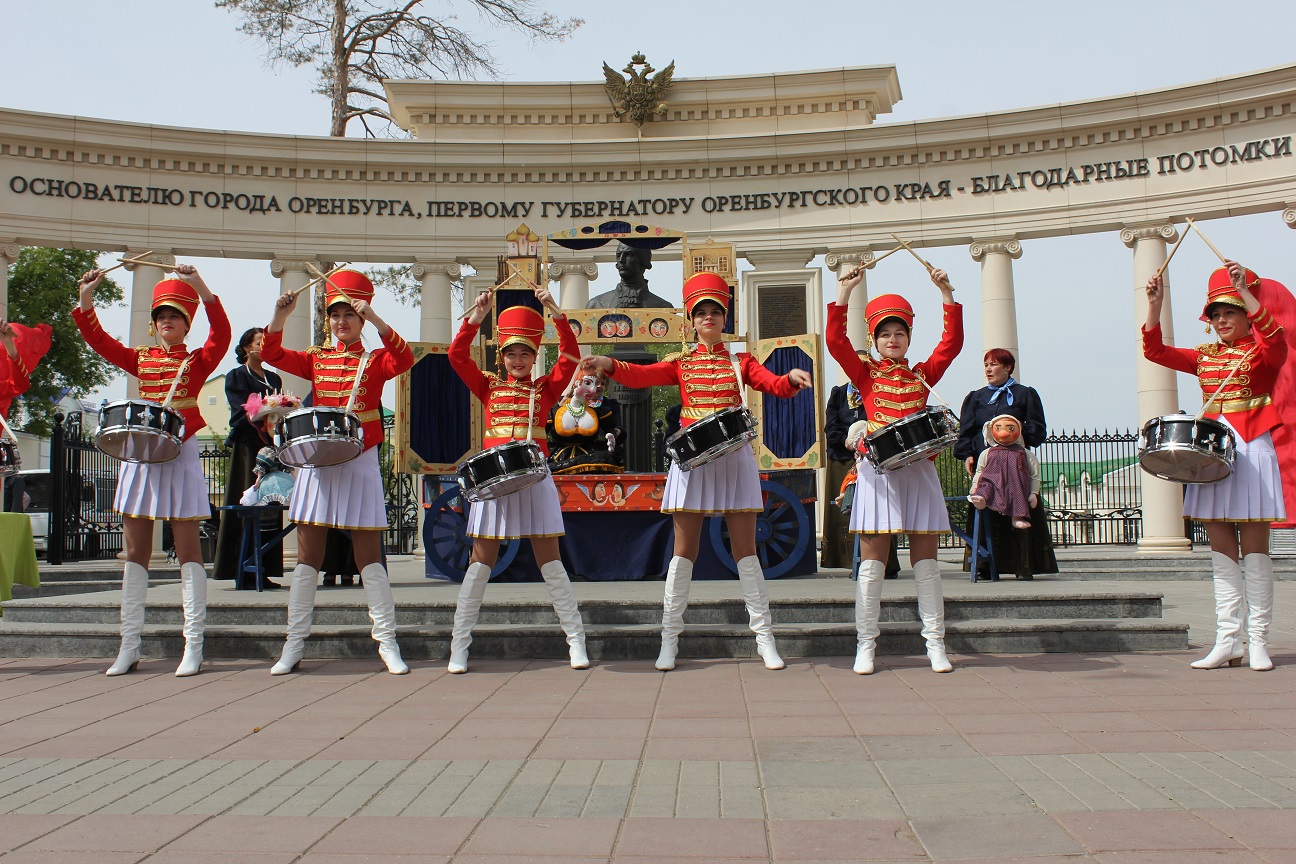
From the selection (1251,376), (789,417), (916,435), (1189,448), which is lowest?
(1189,448)

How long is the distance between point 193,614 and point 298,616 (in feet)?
2.27

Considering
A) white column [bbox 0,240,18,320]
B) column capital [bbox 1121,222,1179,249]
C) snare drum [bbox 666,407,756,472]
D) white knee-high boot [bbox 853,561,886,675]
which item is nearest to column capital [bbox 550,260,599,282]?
white column [bbox 0,240,18,320]

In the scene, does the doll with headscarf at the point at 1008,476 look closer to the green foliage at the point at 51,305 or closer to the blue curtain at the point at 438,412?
the blue curtain at the point at 438,412

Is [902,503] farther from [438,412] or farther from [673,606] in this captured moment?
[438,412]

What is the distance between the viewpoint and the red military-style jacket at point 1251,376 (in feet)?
21.9

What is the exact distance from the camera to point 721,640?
7.42 m

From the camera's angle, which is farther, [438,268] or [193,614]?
[438,268]

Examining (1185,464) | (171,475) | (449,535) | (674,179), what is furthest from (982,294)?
(171,475)

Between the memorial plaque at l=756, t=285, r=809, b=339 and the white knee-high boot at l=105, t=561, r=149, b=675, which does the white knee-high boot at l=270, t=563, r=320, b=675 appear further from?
the memorial plaque at l=756, t=285, r=809, b=339

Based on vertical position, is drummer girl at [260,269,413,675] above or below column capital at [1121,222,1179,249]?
below

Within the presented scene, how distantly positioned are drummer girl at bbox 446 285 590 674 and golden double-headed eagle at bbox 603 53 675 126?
13423 millimetres

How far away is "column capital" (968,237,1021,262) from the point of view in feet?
58.3

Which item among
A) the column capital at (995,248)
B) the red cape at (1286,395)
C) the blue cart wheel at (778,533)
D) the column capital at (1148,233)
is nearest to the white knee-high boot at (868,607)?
the red cape at (1286,395)

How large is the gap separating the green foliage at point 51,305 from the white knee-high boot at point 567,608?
3215cm
